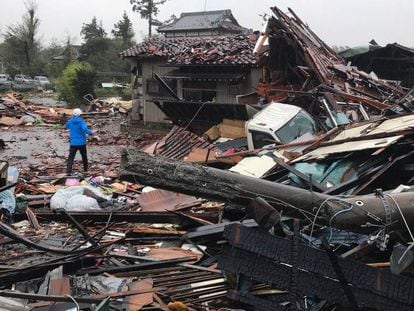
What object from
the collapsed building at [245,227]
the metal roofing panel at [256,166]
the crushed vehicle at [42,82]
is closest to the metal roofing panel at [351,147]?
the collapsed building at [245,227]

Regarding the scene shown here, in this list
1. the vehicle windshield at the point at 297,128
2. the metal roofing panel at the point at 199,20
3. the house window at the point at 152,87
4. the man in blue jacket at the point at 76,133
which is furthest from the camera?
the metal roofing panel at the point at 199,20

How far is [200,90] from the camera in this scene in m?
19.4

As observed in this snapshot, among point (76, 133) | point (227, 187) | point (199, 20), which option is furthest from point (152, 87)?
point (199, 20)

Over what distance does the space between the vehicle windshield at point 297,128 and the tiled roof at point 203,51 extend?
6.51m

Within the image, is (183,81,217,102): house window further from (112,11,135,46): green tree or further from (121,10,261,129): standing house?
(112,11,135,46): green tree

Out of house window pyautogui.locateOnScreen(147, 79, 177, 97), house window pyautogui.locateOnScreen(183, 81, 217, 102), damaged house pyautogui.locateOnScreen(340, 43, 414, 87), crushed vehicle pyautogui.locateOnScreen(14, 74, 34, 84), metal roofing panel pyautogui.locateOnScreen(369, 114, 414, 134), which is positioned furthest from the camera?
crushed vehicle pyautogui.locateOnScreen(14, 74, 34, 84)

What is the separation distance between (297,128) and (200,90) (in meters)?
9.60

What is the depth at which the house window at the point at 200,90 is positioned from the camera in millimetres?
18953

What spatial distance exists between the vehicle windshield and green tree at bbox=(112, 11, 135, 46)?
3757 centimetres

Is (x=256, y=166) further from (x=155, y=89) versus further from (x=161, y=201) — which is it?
(x=155, y=89)

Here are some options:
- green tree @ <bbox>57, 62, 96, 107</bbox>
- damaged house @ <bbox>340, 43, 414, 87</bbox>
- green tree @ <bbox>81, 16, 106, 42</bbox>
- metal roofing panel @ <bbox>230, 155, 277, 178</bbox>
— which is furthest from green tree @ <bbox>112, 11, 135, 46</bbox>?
metal roofing panel @ <bbox>230, 155, 277, 178</bbox>

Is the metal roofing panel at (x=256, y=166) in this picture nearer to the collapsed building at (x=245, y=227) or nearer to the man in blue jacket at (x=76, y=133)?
the collapsed building at (x=245, y=227)

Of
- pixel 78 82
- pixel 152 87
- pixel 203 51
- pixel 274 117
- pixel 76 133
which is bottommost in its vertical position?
pixel 76 133

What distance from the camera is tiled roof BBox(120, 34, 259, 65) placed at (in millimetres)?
17719
